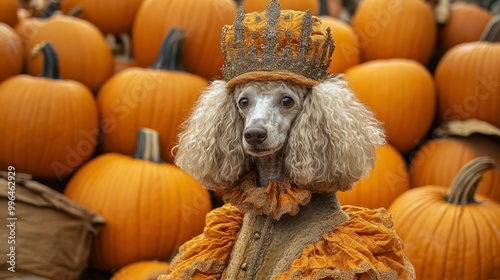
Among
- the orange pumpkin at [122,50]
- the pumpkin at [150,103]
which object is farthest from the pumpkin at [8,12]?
the pumpkin at [150,103]

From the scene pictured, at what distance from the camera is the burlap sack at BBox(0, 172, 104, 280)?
3.52 metres

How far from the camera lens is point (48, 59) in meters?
4.12

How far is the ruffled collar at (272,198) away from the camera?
2277 mm

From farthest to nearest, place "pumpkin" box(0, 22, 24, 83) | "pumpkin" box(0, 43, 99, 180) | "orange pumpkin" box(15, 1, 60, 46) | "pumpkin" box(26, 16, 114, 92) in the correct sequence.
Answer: "orange pumpkin" box(15, 1, 60, 46) → "pumpkin" box(26, 16, 114, 92) → "pumpkin" box(0, 22, 24, 83) → "pumpkin" box(0, 43, 99, 180)

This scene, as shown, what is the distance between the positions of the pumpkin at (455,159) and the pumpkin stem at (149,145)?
1.34m

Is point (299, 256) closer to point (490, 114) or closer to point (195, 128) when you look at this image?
point (195, 128)

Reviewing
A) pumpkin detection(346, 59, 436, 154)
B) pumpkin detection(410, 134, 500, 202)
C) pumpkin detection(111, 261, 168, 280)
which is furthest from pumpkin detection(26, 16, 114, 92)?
pumpkin detection(410, 134, 500, 202)

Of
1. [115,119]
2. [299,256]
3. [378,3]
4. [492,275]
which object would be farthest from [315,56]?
[378,3]

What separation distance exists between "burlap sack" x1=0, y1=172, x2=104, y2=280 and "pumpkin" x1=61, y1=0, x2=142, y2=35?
1.39 meters

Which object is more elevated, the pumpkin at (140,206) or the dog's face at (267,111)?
the dog's face at (267,111)

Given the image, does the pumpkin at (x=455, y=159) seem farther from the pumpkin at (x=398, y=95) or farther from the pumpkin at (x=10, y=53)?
the pumpkin at (x=10, y=53)

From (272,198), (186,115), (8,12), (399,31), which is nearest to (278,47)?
(272,198)

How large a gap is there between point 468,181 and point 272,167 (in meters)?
1.49

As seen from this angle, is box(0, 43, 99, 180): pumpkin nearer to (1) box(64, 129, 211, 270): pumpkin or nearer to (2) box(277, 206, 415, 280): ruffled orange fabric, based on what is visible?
(1) box(64, 129, 211, 270): pumpkin
